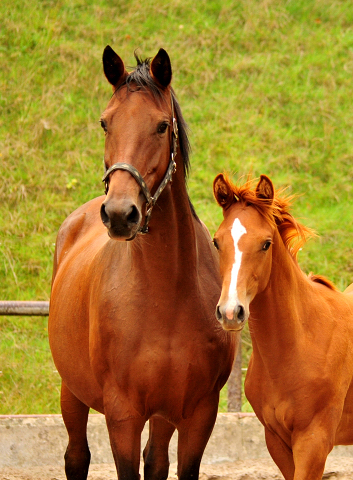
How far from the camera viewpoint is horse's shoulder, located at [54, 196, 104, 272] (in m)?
4.95

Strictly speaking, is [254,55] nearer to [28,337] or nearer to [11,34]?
[11,34]

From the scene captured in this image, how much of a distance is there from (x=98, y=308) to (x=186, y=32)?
8209mm

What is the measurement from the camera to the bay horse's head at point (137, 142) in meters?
2.79

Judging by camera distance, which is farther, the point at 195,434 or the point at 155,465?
the point at 155,465

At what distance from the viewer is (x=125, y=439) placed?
3318 millimetres

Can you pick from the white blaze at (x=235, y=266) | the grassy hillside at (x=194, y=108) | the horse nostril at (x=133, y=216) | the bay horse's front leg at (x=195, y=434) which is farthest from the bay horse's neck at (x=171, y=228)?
the grassy hillside at (x=194, y=108)

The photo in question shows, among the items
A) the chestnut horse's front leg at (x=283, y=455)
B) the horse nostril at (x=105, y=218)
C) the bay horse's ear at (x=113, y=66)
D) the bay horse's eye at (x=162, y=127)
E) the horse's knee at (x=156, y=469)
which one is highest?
the bay horse's ear at (x=113, y=66)

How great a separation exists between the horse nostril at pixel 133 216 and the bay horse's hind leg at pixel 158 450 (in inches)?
67.5

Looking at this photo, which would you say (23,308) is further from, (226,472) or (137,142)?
(137,142)

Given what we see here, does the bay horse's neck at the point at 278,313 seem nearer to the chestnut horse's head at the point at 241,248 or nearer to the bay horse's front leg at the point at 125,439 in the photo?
the chestnut horse's head at the point at 241,248

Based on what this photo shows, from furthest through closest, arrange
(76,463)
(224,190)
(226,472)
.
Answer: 1. (226,472)
2. (76,463)
3. (224,190)

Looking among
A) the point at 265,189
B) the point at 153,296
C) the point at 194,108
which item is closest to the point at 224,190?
the point at 265,189

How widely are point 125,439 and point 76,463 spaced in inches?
50.2

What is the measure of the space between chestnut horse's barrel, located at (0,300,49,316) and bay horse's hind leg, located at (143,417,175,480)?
1741mm
